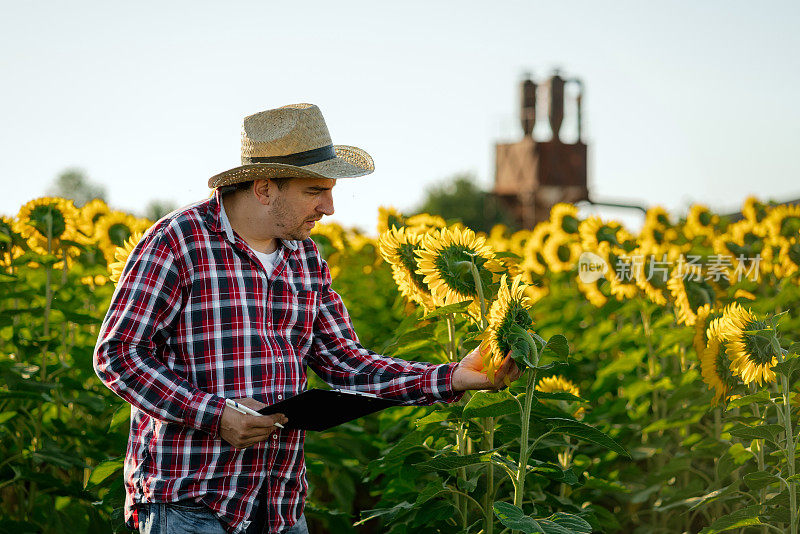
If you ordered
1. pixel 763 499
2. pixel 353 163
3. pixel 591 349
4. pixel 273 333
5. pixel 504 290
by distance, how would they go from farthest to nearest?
1. pixel 591 349
2. pixel 763 499
3. pixel 353 163
4. pixel 273 333
5. pixel 504 290

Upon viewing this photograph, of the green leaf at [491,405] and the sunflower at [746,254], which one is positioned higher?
the green leaf at [491,405]

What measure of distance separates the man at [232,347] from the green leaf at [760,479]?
1007 millimetres

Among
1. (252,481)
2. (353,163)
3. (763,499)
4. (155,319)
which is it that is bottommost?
(763,499)

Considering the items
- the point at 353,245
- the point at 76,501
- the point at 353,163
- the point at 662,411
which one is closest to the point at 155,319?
the point at 353,163

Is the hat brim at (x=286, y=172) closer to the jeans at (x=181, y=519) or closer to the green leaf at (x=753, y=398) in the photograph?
the jeans at (x=181, y=519)

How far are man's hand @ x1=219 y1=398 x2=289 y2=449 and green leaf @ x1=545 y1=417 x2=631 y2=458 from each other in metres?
0.74

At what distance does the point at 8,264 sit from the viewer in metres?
4.37

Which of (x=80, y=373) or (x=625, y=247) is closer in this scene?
(x=80, y=373)

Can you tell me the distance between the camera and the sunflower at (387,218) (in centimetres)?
432

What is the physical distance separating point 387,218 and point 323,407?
199 cm

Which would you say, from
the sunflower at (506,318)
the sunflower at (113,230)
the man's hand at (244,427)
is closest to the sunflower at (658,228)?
the sunflower at (113,230)

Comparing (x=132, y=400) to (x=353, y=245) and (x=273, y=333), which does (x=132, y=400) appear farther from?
(x=353, y=245)

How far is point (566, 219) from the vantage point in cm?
655

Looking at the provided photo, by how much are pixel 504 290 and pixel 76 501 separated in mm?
2603
